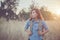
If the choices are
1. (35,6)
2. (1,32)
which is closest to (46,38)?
(35,6)

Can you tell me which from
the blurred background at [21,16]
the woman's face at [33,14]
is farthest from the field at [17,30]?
the woman's face at [33,14]

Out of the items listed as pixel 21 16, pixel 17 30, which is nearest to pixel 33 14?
pixel 21 16

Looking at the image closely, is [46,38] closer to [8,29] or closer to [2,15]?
[8,29]

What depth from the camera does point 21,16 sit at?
1562mm

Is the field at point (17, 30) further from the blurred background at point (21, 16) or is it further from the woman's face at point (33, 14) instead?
the woman's face at point (33, 14)

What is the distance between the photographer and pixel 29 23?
1548mm

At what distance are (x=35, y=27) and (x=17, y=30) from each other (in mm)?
181

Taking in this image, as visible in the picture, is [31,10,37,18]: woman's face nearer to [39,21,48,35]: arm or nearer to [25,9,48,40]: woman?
[25,9,48,40]: woman

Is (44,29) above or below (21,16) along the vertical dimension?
below

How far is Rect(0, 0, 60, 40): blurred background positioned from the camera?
5.06 feet

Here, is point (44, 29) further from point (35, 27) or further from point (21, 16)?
point (21, 16)

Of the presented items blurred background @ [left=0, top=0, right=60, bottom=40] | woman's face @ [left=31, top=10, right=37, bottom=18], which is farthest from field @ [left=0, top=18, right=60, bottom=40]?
woman's face @ [left=31, top=10, right=37, bottom=18]

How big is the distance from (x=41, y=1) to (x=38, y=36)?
1.15 ft

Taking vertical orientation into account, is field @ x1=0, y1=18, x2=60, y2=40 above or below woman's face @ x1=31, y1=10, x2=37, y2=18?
below
